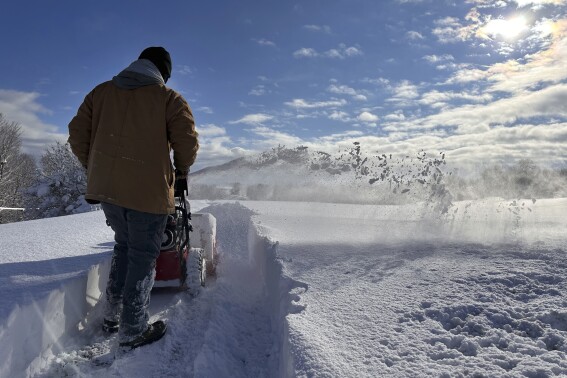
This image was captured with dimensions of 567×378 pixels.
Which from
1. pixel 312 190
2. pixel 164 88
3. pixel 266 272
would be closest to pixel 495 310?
pixel 164 88

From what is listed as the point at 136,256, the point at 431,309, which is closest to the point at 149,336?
the point at 136,256

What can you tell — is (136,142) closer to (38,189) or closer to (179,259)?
(179,259)

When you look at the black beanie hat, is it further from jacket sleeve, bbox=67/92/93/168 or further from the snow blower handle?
the snow blower handle

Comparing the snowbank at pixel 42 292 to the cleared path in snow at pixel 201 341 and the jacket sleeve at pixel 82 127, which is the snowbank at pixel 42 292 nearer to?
the cleared path in snow at pixel 201 341

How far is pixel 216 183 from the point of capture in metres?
36.2

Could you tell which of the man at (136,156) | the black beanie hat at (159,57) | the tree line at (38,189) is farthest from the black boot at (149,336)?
the tree line at (38,189)

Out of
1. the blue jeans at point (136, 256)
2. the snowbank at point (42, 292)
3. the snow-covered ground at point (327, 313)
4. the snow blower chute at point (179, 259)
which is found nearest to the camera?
the snow-covered ground at point (327, 313)

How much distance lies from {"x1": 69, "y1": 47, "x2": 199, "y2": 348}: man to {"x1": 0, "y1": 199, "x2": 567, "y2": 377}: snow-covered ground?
45 cm

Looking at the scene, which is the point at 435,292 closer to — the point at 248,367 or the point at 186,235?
the point at 248,367

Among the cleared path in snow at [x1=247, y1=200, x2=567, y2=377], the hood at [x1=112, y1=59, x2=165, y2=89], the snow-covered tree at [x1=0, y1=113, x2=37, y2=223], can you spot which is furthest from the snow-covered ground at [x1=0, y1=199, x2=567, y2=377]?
the snow-covered tree at [x1=0, y1=113, x2=37, y2=223]

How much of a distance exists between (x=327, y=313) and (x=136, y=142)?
1909 millimetres

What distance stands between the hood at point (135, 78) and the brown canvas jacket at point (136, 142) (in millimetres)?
35

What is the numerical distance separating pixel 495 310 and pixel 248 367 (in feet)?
6.02

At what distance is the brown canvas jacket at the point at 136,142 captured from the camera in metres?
2.94
